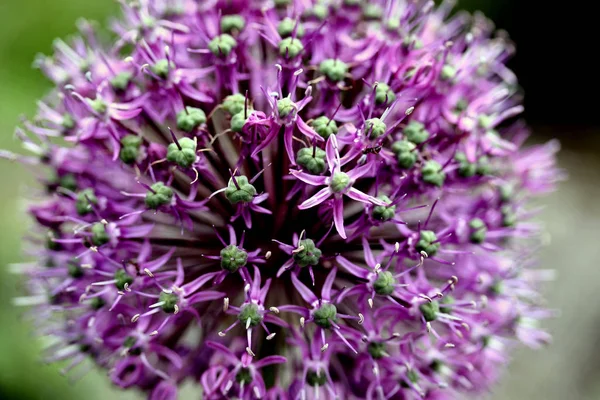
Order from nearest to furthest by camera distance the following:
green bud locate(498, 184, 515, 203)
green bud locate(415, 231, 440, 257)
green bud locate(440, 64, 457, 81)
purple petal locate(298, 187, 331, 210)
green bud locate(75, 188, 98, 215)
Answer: purple petal locate(298, 187, 331, 210), green bud locate(415, 231, 440, 257), green bud locate(75, 188, 98, 215), green bud locate(440, 64, 457, 81), green bud locate(498, 184, 515, 203)

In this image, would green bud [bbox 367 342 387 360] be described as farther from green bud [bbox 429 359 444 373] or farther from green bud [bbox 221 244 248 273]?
green bud [bbox 221 244 248 273]

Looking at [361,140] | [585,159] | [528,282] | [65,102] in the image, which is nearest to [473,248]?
[528,282]

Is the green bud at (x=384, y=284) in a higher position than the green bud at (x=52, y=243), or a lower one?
lower

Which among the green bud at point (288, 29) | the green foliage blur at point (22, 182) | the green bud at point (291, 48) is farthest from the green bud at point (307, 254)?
the green foliage blur at point (22, 182)

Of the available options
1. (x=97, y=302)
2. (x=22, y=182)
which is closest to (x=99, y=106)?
(x=97, y=302)

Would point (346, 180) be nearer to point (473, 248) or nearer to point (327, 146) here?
point (327, 146)

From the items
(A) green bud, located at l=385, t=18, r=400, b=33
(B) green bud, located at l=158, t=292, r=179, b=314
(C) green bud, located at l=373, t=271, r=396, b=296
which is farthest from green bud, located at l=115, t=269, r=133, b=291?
(A) green bud, located at l=385, t=18, r=400, b=33

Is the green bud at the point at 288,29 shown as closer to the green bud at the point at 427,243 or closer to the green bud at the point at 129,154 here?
the green bud at the point at 129,154
